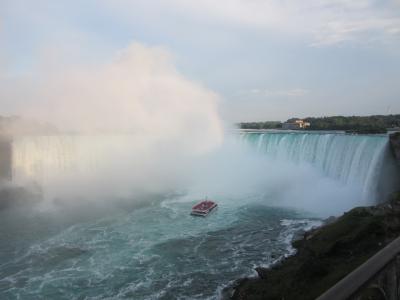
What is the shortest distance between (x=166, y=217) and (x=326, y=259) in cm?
1307

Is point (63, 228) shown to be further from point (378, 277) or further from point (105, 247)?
point (378, 277)

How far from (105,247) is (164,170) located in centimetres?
2572

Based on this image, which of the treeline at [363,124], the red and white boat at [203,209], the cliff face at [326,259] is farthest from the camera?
the treeline at [363,124]

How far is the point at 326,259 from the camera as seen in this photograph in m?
12.2

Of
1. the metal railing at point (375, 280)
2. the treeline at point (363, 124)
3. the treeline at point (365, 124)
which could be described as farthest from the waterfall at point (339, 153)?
→ the metal railing at point (375, 280)

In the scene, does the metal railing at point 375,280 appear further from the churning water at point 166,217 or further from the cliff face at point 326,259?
the churning water at point 166,217

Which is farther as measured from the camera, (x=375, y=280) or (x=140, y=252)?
(x=140, y=252)

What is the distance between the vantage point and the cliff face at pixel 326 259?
431 inches

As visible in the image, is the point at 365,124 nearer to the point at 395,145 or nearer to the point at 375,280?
the point at 395,145

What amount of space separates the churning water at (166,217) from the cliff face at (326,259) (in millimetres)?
1443

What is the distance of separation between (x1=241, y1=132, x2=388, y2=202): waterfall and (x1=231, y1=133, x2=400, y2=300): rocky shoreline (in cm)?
732

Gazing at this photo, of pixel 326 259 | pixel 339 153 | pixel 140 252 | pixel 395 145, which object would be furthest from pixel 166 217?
pixel 395 145

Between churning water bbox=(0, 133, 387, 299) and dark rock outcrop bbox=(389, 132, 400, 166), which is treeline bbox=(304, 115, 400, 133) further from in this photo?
dark rock outcrop bbox=(389, 132, 400, 166)

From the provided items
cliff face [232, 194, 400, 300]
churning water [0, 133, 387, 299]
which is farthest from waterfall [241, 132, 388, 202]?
cliff face [232, 194, 400, 300]
